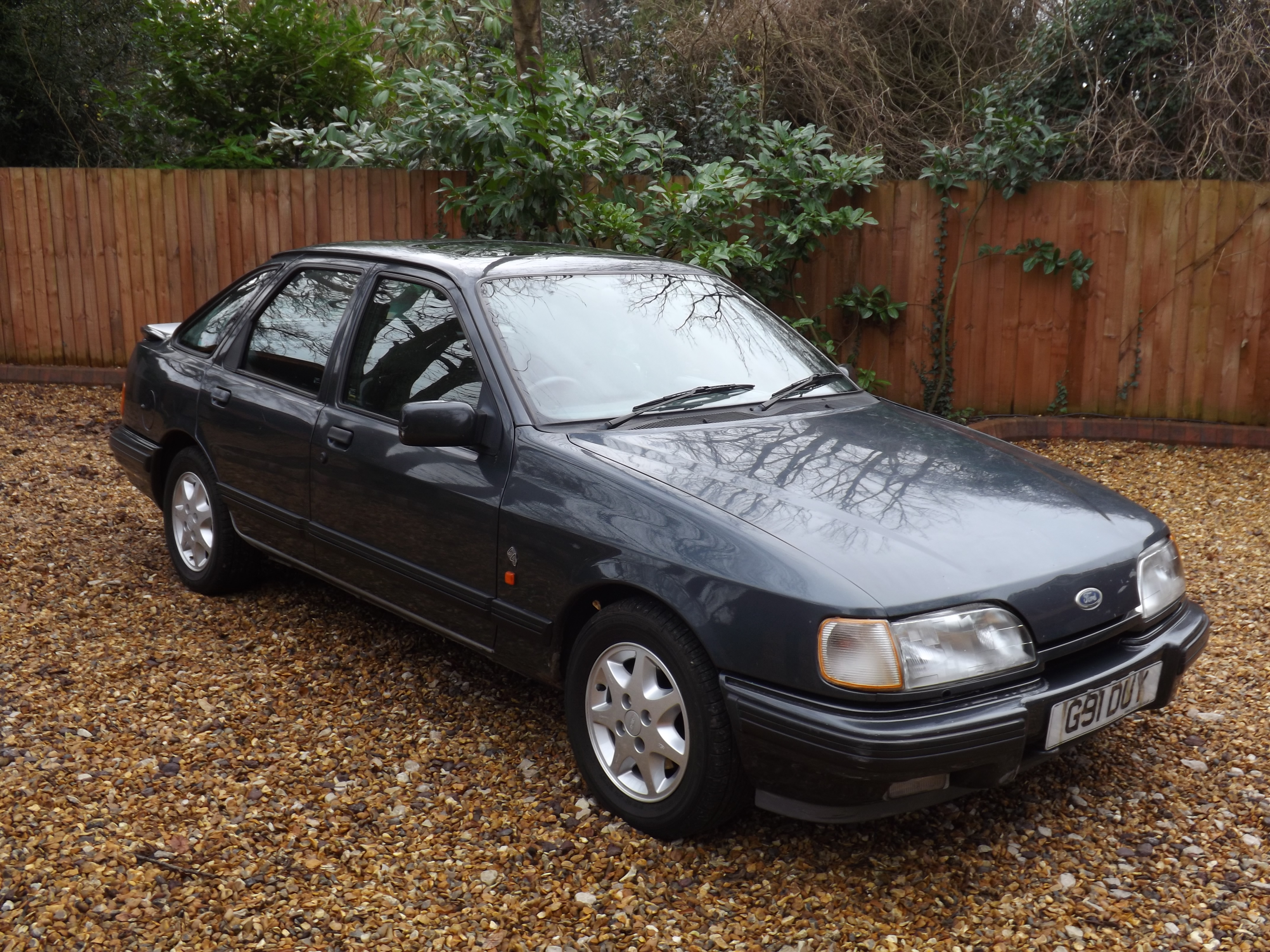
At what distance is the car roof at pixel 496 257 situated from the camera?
4199 mm

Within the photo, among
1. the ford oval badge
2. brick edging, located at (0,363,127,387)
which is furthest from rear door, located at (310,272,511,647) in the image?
brick edging, located at (0,363,127,387)

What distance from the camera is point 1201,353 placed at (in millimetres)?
8391

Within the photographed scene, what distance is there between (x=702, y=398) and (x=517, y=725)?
4.38 feet

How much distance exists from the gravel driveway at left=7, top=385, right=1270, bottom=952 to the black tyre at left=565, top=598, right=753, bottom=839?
0.47 feet

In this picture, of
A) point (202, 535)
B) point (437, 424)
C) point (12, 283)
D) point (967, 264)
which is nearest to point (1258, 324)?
point (967, 264)

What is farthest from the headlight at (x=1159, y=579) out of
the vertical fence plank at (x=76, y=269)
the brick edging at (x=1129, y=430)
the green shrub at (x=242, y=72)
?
the vertical fence plank at (x=76, y=269)

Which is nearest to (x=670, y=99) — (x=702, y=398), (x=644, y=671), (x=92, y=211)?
(x=92, y=211)

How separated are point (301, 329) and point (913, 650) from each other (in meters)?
2.94

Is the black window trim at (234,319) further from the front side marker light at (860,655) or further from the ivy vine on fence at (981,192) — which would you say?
the ivy vine on fence at (981,192)

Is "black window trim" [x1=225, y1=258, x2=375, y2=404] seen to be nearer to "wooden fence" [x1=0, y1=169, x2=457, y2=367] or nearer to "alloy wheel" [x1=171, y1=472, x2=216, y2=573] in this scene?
"alloy wheel" [x1=171, y1=472, x2=216, y2=573]

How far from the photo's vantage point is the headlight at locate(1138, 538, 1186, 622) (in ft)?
10.9

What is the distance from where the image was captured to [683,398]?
3.86 meters

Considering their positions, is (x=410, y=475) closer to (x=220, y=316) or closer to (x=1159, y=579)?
(x=220, y=316)

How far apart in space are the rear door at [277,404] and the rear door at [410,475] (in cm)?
14
